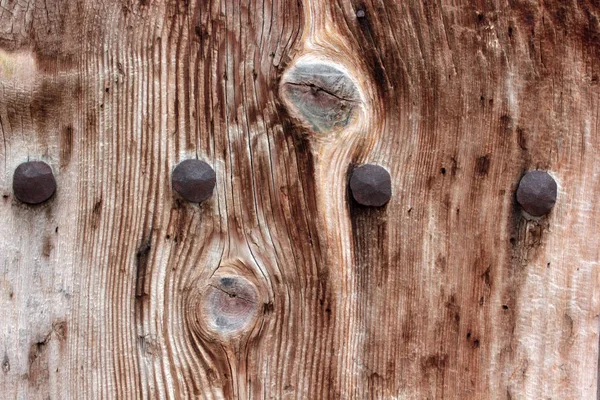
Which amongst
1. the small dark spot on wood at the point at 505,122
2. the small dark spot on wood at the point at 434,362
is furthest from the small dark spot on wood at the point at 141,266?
the small dark spot on wood at the point at 505,122

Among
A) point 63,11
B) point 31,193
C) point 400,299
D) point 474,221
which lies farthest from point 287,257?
point 63,11

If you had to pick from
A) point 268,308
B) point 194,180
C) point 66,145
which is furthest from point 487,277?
point 66,145

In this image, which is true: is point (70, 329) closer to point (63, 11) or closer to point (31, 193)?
point (31, 193)

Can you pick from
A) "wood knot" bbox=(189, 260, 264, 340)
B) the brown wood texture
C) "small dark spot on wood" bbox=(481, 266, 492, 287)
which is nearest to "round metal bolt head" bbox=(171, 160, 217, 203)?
the brown wood texture

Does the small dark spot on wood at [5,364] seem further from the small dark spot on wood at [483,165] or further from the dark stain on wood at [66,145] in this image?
the small dark spot on wood at [483,165]

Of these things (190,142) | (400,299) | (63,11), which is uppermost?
(63,11)

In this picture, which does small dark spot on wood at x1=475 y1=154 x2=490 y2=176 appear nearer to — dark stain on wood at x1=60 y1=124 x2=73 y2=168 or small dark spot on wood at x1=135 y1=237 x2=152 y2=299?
small dark spot on wood at x1=135 y1=237 x2=152 y2=299

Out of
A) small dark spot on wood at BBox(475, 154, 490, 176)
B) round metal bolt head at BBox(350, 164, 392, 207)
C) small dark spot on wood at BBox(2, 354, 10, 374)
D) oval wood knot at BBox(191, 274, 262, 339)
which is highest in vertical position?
small dark spot on wood at BBox(475, 154, 490, 176)
